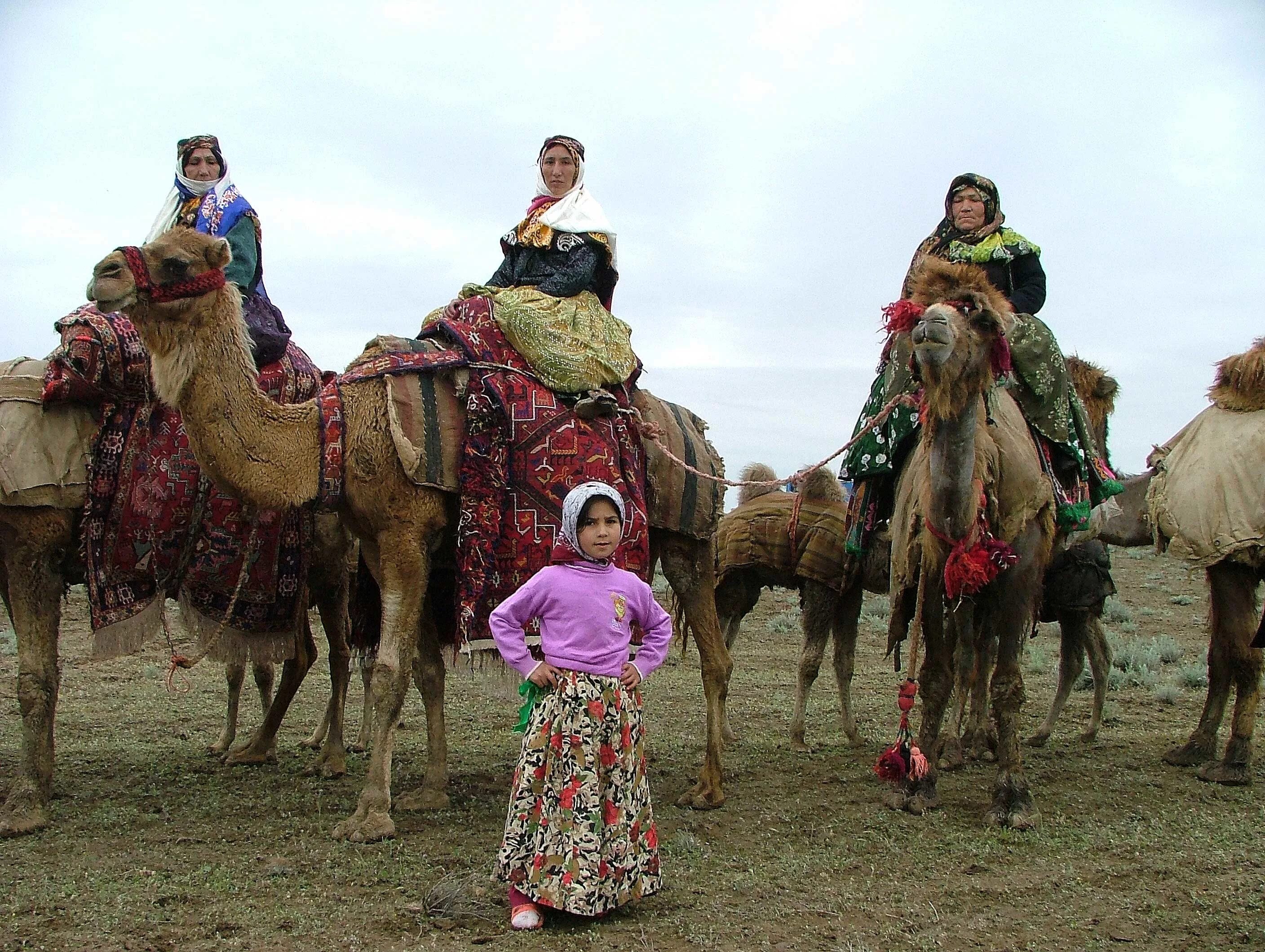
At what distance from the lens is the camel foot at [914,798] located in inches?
244

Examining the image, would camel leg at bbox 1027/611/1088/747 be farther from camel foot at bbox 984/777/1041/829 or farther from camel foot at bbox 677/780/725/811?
camel foot at bbox 677/780/725/811

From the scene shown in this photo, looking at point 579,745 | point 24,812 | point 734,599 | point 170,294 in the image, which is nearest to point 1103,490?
point 734,599

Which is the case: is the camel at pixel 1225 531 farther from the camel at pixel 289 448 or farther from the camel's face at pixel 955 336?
the camel at pixel 289 448

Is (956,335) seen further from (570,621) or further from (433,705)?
(433,705)

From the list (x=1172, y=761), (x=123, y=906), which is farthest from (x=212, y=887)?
(x=1172, y=761)

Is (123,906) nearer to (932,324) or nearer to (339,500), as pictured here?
(339,500)

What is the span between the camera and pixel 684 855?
17.4 ft

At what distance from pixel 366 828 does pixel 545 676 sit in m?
1.73

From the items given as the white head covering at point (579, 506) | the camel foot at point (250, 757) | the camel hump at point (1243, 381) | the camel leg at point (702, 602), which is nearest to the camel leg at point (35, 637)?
the camel foot at point (250, 757)

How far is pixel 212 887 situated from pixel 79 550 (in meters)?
2.07

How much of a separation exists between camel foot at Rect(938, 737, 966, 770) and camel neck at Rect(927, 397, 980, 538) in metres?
2.46

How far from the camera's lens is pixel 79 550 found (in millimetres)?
5871

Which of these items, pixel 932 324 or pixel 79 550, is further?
pixel 79 550

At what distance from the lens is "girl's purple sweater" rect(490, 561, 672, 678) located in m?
4.34
